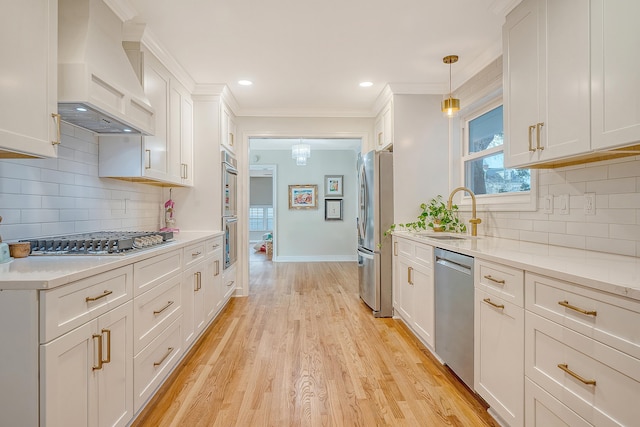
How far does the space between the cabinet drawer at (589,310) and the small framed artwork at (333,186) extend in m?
5.86

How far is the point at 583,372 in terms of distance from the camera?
1129 millimetres

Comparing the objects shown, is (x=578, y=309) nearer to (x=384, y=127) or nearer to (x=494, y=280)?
(x=494, y=280)

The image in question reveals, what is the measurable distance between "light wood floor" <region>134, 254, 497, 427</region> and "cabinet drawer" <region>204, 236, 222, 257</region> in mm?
730

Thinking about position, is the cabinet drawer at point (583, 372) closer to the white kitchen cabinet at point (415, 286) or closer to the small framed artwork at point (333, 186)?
the white kitchen cabinet at point (415, 286)

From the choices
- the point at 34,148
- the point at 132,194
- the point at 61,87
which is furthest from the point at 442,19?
the point at 132,194

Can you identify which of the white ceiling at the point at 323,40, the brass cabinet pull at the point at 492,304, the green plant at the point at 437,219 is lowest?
the brass cabinet pull at the point at 492,304

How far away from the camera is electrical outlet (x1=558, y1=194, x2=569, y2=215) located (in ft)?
6.45

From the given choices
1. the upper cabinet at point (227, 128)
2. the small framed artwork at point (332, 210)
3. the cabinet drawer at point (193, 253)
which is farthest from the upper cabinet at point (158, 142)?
the small framed artwork at point (332, 210)

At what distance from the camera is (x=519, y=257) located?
5.13 ft

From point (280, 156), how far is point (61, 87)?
575cm

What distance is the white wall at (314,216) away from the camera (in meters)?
7.12

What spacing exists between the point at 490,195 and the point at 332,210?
174 inches

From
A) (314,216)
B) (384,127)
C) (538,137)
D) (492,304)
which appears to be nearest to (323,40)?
(384,127)

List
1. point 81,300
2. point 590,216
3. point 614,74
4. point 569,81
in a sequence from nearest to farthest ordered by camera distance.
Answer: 1. point 81,300
2. point 614,74
3. point 569,81
4. point 590,216
